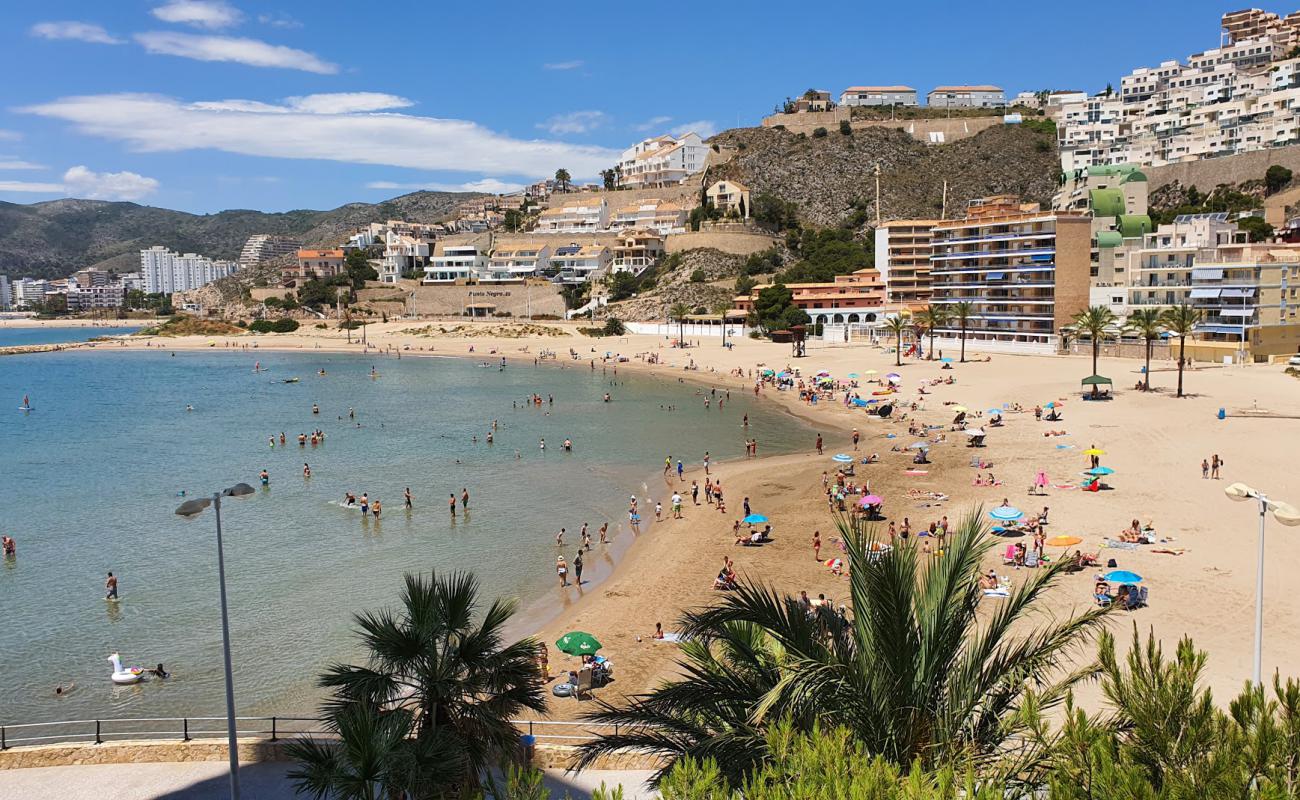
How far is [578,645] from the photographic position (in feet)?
54.2

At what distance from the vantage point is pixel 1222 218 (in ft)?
203

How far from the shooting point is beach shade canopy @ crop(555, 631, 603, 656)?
1647 cm

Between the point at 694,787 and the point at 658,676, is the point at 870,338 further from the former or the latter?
the point at 694,787

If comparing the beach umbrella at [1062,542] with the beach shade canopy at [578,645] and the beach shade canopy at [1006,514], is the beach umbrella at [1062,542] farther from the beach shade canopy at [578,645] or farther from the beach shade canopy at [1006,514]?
the beach shade canopy at [578,645]

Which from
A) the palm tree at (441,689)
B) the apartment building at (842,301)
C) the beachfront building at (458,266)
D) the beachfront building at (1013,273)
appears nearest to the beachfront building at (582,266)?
the beachfront building at (458,266)

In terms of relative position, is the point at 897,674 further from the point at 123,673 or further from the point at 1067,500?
the point at 1067,500

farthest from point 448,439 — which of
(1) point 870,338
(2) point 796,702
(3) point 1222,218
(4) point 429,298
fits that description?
(4) point 429,298

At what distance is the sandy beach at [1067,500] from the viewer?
1734 cm

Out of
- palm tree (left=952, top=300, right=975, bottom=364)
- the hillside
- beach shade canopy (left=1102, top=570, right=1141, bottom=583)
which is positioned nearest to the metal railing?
beach shade canopy (left=1102, top=570, right=1141, bottom=583)

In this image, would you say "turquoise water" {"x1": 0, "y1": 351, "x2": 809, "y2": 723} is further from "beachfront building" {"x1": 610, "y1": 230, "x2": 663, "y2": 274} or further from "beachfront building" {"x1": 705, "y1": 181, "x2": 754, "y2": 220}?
"beachfront building" {"x1": 705, "y1": 181, "x2": 754, "y2": 220}

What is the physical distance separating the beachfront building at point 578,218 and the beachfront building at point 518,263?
684cm

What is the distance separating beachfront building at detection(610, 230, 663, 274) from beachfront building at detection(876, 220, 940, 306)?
31.2 meters

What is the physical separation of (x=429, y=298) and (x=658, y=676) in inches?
4191

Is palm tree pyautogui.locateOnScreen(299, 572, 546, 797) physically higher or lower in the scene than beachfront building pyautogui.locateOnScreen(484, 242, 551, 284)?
lower
